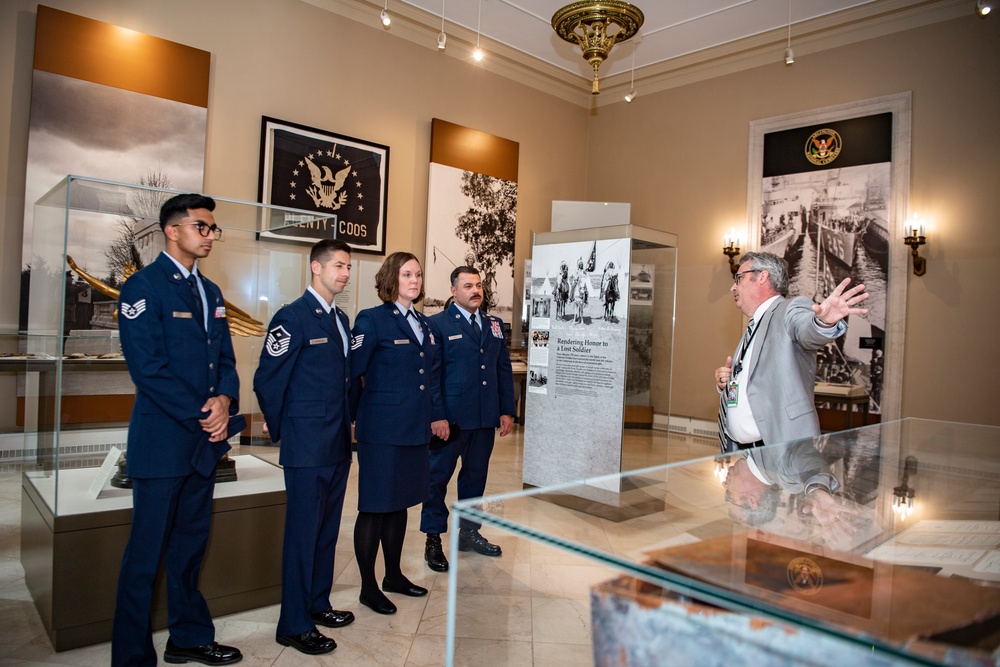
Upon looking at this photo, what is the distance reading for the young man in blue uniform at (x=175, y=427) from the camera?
232cm

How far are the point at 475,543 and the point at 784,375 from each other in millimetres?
2229

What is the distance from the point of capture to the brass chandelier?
632 centimetres

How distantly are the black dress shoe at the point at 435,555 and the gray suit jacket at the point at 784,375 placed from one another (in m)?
1.90

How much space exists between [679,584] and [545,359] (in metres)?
4.38

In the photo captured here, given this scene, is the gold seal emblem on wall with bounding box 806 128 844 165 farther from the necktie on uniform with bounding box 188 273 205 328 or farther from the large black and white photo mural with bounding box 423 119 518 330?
the necktie on uniform with bounding box 188 273 205 328

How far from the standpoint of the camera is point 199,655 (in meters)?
2.55

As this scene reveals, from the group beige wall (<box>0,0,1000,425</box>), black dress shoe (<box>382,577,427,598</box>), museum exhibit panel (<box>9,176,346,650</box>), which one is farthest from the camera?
beige wall (<box>0,0,1000,425</box>)

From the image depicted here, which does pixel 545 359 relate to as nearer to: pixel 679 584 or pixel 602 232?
pixel 602 232

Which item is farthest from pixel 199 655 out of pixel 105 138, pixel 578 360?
pixel 105 138

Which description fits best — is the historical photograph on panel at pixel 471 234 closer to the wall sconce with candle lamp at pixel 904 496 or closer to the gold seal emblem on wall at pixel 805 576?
the wall sconce with candle lamp at pixel 904 496

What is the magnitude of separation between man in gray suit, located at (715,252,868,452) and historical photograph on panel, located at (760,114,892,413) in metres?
5.30

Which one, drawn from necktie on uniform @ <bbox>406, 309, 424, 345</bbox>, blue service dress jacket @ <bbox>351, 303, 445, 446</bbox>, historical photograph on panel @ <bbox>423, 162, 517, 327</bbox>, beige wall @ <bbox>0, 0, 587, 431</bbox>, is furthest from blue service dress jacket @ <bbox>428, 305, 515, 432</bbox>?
historical photograph on panel @ <bbox>423, 162, 517, 327</bbox>

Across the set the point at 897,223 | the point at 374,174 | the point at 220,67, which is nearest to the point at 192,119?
the point at 220,67

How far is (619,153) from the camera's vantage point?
33.4 feet
